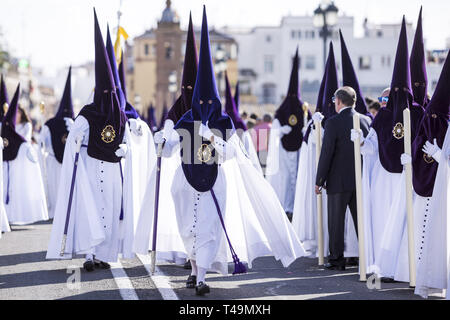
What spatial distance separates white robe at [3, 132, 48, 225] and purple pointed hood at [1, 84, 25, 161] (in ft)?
0.39

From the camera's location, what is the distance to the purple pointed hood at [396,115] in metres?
9.26

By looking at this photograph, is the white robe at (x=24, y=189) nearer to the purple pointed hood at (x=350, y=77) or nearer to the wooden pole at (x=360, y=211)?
the purple pointed hood at (x=350, y=77)

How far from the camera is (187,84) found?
30.7 ft

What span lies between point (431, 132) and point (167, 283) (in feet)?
11.0

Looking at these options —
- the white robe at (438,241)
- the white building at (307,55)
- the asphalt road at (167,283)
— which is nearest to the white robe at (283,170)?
the asphalt road at (167,283)

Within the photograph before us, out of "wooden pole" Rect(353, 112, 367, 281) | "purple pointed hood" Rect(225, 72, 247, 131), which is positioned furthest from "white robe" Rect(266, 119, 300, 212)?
"wooden pole" Rect(353, 112, 367, 281)

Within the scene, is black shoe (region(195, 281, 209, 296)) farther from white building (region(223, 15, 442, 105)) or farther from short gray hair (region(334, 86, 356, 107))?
white building (region(223, 15, 442, 105))

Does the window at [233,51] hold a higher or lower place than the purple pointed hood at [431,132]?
higher

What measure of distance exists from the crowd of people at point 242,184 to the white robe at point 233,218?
0.04 ft

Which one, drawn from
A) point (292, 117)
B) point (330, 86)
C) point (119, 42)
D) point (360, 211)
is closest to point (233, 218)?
point (360, 211)

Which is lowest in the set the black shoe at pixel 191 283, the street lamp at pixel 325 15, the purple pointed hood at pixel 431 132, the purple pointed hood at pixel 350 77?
the black shoe at pixel 191 283

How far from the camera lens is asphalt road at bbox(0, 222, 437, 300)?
26.8 feet

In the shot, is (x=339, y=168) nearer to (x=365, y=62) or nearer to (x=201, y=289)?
(x=201, y=289)
